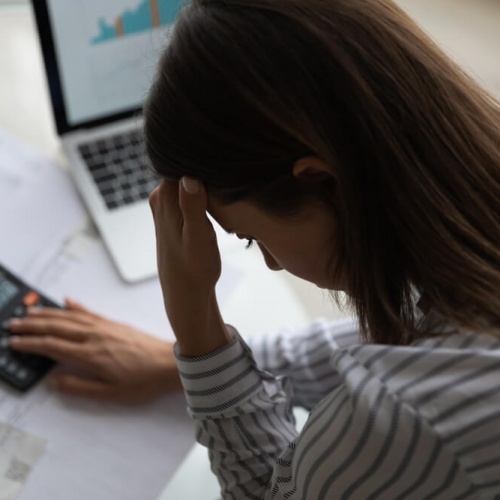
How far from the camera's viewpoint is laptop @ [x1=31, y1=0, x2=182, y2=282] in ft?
2.60

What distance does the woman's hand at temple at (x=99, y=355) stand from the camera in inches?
26.3

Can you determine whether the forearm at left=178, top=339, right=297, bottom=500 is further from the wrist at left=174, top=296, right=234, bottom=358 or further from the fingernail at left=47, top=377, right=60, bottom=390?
the fingernail at left=47, top=377, right=60, bottom=390

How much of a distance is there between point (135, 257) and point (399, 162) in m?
0.42

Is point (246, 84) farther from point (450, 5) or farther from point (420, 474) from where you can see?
point (450, 5)

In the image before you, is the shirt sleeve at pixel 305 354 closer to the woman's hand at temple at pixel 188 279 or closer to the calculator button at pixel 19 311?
the woman's hand at temple at pixel 188 279

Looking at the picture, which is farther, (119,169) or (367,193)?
(119,169)

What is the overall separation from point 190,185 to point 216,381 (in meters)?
0.20

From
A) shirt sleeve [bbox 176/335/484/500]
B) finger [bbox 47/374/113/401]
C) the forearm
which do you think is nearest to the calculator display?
finger [bbox 47/374/113/401]

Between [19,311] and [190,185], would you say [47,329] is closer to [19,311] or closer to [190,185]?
[19,311]

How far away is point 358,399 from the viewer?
462 mm

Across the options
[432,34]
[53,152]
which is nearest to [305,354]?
[53,152]

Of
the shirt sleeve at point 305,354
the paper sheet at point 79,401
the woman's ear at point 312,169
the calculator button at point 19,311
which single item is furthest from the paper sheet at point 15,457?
the woman's ear at point 312,169

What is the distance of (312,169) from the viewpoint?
1.49ft

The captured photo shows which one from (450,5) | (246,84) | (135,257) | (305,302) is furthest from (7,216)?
(450,5)
